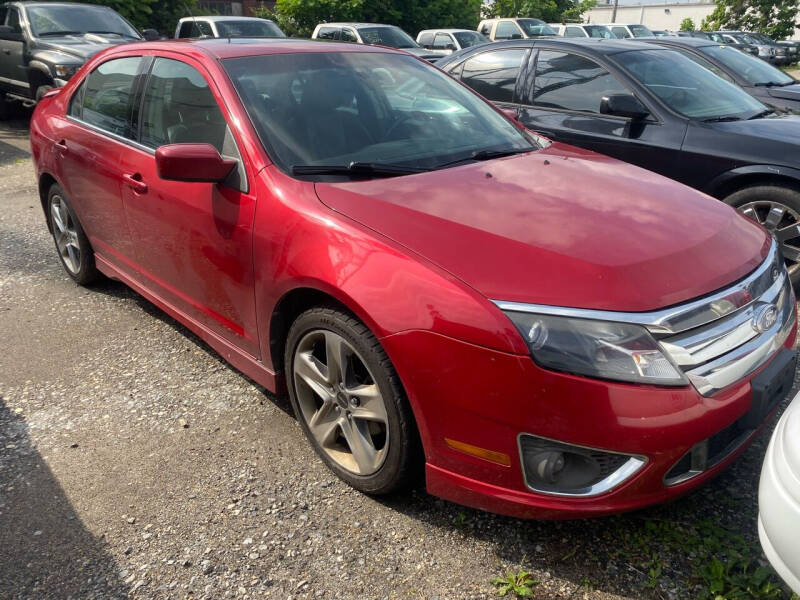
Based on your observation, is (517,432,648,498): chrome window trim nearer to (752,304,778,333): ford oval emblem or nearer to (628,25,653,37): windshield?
(752,304,778,333): ford oval emblem

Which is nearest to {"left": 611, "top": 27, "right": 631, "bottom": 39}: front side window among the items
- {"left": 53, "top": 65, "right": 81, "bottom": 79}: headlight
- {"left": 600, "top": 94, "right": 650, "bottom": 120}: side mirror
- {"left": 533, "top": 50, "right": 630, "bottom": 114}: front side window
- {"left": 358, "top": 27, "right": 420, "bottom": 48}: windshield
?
{"left": 358, "top": 27, "right": 420, "bottom": 48}: windshield

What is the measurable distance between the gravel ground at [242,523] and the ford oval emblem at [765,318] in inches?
26.6

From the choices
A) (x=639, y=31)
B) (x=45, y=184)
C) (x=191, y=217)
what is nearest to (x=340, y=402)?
(x=191, y=217)

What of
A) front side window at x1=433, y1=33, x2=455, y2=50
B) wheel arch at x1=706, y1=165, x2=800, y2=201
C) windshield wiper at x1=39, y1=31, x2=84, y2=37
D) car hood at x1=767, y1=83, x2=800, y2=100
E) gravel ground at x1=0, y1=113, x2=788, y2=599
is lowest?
gravel ground at x1=0, y1=113, x2=788, y2=599

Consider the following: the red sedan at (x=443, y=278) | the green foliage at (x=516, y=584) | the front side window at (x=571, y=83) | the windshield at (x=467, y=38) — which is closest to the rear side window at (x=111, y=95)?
the red sedan at (x=443, y=278)

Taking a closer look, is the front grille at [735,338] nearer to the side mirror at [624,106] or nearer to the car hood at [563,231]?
the car hood at [563,231]

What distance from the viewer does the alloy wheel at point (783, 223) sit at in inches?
166

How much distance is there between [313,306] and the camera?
250cm

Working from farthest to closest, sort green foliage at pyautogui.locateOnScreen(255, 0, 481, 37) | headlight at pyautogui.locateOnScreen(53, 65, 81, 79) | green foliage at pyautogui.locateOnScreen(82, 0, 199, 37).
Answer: green foliage at pyautogui.locateOnScreen(255, 0, 481, 37) → green foliage at pyautogui.locateOnScreen(82, 0, 199, 37) → headlight at pyautogui.locateOnScreen(53, 65, 81, 79)

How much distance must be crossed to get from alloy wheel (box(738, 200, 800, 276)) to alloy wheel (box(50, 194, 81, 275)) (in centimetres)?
431

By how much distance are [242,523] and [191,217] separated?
133 cm

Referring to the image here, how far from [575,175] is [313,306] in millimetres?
1252

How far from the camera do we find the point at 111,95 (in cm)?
376

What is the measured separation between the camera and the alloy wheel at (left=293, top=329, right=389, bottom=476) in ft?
7.78
